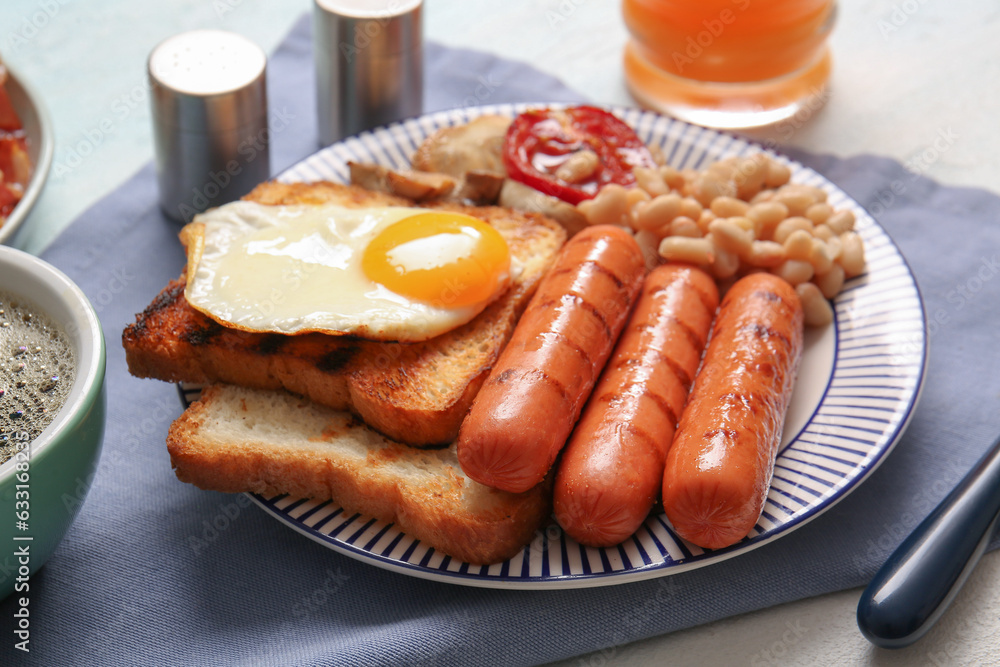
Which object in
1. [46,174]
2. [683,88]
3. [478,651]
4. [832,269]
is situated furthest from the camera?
[683,88]

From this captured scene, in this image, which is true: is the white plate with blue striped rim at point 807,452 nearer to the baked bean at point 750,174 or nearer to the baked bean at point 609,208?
the baked bean at point 750,174

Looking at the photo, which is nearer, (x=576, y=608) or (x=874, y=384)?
(x=576, y=608)

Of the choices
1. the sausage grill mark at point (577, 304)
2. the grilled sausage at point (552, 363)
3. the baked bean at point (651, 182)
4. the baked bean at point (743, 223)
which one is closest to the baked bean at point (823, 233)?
the baked bean at point (743, 223)

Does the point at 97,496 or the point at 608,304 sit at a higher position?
the point at 608,304

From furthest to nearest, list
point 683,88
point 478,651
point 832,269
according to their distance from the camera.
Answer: point 683,88
point 832,269
point 478,651

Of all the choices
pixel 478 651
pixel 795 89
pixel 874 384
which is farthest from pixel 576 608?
pixel 795 89

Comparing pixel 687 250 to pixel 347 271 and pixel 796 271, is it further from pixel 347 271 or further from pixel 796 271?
pixel 347 271

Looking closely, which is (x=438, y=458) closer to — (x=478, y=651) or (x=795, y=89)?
(x=478, y=651)

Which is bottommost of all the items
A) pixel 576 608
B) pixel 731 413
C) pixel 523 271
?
pixel 576 608
